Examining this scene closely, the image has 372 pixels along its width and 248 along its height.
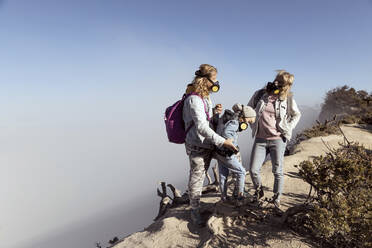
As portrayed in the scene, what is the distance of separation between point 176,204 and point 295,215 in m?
3.03

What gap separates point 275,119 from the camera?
3549 millimetres

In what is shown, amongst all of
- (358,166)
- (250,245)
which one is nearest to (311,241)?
(250,245)

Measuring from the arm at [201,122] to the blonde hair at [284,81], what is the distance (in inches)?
56.0

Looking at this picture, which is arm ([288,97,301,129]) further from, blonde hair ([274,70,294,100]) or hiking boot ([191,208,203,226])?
hiking boot ([191,208,203,226])

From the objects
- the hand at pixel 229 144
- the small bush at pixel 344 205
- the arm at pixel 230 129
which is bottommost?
the small bush at pixel 344 205

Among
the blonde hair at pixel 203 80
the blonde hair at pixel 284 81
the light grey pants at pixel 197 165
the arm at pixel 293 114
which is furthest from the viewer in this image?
the arm at pixel 293 114

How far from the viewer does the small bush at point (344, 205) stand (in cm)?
247

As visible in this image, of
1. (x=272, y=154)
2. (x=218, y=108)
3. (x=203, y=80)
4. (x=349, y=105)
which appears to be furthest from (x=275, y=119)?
(x=349, y=105)

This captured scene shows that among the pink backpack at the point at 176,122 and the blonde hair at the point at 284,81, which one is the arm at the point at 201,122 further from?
the blonde hair at the point at 284,81

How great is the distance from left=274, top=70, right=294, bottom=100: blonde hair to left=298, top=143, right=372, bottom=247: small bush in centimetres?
115

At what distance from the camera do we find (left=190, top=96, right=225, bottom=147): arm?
2785 millimetres

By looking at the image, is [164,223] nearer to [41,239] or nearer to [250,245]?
[250,245]

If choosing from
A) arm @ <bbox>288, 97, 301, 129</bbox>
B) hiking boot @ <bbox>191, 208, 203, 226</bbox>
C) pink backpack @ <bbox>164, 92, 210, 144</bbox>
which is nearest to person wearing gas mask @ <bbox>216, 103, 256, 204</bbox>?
pink backpack @ <bbox>164, 92, 210, 144</bbox>

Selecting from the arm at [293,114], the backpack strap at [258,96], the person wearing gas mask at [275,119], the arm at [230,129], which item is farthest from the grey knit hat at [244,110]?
the arm at [293,114]
